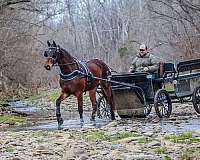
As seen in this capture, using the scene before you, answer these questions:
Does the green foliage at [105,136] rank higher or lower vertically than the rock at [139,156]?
higher

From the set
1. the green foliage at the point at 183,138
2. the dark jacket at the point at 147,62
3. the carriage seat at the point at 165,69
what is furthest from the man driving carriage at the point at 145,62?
the green foliage at the point at 183,138

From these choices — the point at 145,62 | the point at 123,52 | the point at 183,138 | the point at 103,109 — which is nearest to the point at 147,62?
the point at 145,62

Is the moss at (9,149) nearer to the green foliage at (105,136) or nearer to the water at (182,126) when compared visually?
the green foliage at (105,136)

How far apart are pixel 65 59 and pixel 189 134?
19.6 feet

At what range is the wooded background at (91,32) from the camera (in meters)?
28.1

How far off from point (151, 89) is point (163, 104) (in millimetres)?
629

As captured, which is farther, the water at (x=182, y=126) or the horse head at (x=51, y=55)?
the horse head at (x=51, y=55)

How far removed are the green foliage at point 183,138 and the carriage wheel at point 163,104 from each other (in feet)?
15.6

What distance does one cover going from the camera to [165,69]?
16844 millimetres

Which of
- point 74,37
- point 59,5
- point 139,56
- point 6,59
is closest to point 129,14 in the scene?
point 74,37

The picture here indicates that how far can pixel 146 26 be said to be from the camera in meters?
62.3

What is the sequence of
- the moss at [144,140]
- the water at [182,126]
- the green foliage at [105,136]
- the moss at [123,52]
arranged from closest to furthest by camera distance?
the moss at [144,140]
the green foliage at [105,136]
the water at [182,126]
the moss at [123,52]

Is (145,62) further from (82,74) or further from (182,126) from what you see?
(182,126)

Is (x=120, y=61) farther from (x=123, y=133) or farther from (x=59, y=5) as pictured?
(x=123, y=133)
